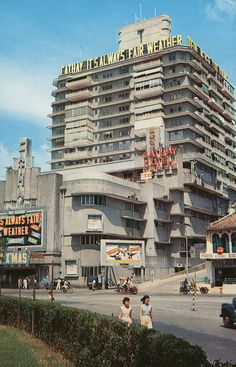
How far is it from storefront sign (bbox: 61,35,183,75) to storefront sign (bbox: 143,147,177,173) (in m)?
28.7

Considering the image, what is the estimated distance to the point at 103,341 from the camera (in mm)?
10281

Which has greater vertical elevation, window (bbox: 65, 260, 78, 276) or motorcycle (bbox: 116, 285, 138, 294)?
window (bbox: 65, 260, 78, 276)

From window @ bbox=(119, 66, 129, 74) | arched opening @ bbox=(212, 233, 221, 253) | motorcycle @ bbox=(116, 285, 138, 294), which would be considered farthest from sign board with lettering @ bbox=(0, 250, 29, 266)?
window @ bbox=(119, 66, 129, 74)

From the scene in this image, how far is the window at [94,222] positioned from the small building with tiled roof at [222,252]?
15340 millimetres

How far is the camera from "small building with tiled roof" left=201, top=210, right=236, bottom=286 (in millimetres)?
56272

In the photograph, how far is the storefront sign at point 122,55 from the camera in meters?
97.1

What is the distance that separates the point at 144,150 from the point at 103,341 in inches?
3238

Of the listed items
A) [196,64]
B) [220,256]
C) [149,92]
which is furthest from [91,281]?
[196,64]

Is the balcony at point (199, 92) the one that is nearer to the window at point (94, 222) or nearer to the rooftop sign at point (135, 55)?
the rooftop sign at point (135, 55)

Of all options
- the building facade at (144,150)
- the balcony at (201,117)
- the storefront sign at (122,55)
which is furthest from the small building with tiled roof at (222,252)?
the storefront sign at (122,55)

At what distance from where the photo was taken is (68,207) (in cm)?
6731

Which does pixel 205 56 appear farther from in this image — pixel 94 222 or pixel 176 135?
pixel 94 222

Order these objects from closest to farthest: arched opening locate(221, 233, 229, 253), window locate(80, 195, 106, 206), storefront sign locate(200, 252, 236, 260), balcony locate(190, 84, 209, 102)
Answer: storefront sign locate(200, 252, 236, 260) → arched opening locate(221, 233, 229, 253) → window locate(80, 195, 106, 206) → balcony locate(190, 84, 209, 102)

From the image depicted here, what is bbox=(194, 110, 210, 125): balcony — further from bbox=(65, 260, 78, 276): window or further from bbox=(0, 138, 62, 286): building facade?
bbox=(65, 260, 78, 276): window
